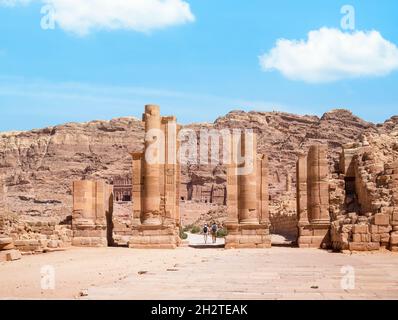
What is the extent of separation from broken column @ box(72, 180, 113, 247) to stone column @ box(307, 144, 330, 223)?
9.83m

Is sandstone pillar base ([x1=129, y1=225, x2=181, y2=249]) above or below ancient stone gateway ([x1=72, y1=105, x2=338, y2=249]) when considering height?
below

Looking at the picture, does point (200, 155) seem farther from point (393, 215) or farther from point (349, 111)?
point (393, 215)

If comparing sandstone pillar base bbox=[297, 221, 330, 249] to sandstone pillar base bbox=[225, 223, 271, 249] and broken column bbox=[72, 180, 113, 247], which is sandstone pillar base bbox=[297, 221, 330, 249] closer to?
sandstone pillar base bbox=[225, 223, 271, 249]

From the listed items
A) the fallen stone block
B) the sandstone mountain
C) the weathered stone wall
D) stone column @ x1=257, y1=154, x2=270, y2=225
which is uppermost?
the sandstone mountain

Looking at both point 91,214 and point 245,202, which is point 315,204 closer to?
point 245,202

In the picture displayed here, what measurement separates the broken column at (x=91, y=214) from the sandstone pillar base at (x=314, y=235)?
9198 millimetres

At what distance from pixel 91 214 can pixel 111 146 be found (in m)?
96.5

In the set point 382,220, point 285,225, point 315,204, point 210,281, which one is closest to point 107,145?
point 285,225

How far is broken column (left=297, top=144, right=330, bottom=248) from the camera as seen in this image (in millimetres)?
27156

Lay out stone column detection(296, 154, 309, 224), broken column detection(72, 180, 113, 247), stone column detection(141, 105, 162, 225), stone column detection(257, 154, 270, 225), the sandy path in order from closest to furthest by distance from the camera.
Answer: the sandy path → stone column detection(141, 105, 162, 225) → stone column detection(296, 154, 309, 224) → broken column detection(72, 180, 113, 247) → stone column detection(257, 154, 270, 225)

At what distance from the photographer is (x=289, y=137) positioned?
4847 inches

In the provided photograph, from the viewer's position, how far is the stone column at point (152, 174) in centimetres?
2775

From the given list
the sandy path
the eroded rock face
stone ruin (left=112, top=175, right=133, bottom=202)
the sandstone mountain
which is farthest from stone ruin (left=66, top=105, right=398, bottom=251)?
the sandstone mountain

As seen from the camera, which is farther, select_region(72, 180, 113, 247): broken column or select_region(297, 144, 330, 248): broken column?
select_region(72, 180, 113, 247): broken column
